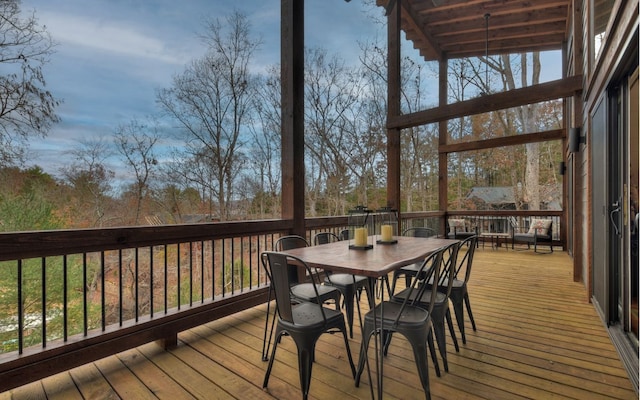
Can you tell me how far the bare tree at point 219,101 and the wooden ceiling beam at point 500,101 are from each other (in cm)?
333

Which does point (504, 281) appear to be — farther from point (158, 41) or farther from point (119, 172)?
point (158, 41)

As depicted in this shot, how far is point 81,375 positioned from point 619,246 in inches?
164

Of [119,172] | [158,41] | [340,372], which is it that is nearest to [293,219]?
[340,372]

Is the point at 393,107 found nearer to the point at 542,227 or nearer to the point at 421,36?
the point at 421,36

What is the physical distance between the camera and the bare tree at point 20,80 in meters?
3.34

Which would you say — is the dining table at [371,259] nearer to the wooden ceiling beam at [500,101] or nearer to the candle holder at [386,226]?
the candle holder at [386,226]

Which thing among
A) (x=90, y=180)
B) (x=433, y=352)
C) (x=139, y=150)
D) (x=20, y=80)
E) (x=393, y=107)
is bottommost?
(x=433, y=352)

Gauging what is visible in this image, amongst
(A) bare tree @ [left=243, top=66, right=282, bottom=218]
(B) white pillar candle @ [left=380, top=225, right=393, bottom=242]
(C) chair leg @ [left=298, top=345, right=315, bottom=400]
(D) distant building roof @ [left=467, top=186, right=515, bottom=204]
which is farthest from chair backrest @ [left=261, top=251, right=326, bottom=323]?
(D) distant building roof @ [left=467, top=186, right=515, bottom=204]

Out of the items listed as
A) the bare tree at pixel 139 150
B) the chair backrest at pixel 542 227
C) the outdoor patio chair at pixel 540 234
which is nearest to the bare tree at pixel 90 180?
the bare tree at pixel 139 150

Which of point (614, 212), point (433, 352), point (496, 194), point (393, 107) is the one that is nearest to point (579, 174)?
point (614, 212)

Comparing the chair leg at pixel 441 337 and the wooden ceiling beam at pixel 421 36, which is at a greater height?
the wooden ceiling beam at pixel 421 36

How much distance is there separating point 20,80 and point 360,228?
4.27 m

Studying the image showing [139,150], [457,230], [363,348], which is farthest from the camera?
[457,230]

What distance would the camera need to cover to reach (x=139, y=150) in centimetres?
555
